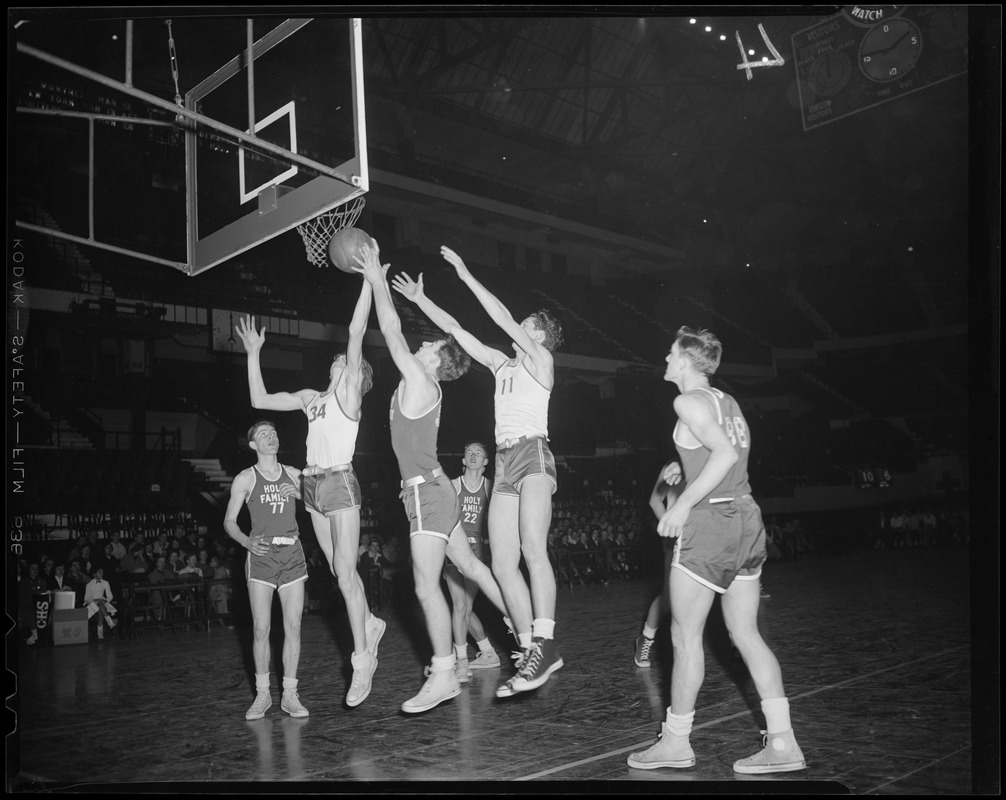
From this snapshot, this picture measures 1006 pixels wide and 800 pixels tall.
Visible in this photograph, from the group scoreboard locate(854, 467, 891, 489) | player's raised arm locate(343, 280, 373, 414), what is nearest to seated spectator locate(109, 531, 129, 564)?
player's raised arm locate(343, 280, 373, 414)

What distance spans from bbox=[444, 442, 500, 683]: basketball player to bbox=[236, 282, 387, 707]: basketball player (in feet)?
2.93

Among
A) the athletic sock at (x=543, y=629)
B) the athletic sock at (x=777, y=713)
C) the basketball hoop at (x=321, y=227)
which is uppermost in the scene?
the basketball hoop at (x=321, y=227)

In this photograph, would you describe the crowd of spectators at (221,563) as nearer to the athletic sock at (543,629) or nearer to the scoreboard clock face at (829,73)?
the athletic sock at (543,629)

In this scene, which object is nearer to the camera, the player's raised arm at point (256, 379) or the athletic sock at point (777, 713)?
the athletic sock at point (777, 713)

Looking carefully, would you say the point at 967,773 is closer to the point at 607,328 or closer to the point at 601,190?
the point at 601,190

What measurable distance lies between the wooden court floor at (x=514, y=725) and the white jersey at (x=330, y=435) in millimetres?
1506

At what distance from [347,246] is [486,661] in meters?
3.17

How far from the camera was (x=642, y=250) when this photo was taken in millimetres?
13039

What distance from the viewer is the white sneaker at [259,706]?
4871 millimetres

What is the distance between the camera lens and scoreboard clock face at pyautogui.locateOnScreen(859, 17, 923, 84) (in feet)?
16.3

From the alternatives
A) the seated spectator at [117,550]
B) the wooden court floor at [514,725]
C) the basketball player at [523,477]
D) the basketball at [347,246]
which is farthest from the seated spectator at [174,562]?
the basketball player at [523,477]

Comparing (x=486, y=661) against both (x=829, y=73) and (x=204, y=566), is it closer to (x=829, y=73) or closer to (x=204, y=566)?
(x=829, y=73)

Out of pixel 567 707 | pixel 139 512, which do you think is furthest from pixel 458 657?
pixel 139 512

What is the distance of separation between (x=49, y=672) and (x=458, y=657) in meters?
3.69
